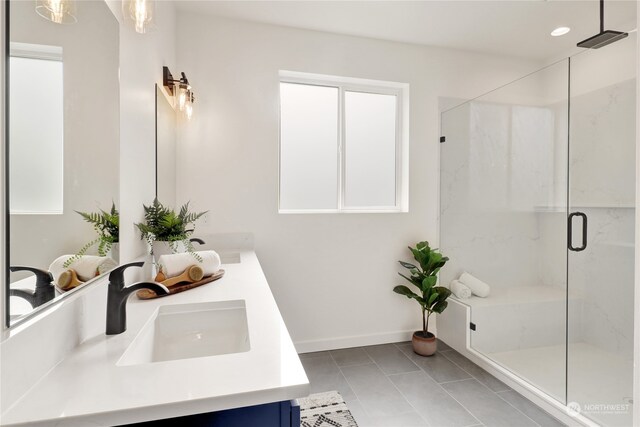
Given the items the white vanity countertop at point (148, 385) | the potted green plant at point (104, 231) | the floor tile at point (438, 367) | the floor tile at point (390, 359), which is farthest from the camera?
the floor tile at point (390, 359)

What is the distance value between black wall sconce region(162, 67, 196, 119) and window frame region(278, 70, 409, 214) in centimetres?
76

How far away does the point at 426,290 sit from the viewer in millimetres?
2566

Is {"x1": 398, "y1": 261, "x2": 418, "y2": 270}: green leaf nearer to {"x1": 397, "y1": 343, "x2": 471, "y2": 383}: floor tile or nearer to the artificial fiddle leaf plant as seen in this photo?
the artificial fiddle leaf plant

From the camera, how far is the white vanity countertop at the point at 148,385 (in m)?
0.58

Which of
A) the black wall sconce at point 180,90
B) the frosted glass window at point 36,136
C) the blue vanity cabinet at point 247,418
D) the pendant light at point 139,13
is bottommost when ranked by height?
the blue vanity cabinet at point 247,418

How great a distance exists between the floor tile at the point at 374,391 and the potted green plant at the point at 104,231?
5.34 ft

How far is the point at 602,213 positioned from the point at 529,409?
53.8 inches

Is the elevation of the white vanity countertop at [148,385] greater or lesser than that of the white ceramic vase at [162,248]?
lesser

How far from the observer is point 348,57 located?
8.91 ft

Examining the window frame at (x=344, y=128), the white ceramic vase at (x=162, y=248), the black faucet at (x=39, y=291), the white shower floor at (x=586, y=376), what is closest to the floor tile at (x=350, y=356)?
the white shower floor at (x=586, y=376)

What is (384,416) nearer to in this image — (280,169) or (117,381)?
(117,381)

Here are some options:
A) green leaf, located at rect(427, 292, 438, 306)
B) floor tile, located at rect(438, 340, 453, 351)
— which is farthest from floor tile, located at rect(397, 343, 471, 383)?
green leaf, located at rect(427, 292, 438, 306)

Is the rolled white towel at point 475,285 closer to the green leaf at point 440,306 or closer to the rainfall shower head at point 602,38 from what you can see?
the green leaf at point 440,306

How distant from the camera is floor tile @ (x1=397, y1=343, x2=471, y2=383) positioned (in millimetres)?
2223
